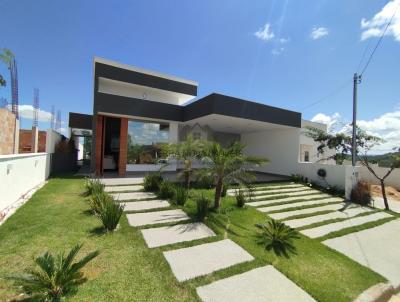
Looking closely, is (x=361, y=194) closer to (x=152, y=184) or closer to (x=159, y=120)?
(x=152, y=184)

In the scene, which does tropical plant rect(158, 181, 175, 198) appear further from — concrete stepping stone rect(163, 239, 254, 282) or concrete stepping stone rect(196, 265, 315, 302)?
concrete stepping stone rect(196, 265, 315, 302)

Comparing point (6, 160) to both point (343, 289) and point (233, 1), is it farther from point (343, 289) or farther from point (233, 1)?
point (233, 1)

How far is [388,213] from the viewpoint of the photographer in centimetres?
883

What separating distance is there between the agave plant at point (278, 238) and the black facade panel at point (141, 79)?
1214 centimetres


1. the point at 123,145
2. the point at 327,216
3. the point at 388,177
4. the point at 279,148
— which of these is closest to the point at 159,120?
the point at 123,145

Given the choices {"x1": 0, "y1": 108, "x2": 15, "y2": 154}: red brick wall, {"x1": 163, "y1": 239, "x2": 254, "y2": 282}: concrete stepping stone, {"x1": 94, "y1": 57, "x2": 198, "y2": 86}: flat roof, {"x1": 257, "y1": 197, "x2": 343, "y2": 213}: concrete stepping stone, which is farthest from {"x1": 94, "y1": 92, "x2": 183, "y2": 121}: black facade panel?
{"x1": 163, "y1": 239, "x2": 254, "y2": 282}: concrete stepping stone

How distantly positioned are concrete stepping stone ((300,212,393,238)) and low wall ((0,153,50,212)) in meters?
7.96

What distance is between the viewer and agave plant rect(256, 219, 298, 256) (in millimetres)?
4471

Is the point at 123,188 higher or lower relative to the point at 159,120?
lower

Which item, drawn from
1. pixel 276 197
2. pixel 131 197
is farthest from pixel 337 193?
pixel 131 197

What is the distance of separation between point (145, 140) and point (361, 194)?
12170 millimetres

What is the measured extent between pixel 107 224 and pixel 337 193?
1141cm

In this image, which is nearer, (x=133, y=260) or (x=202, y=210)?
(x=133, y=260)

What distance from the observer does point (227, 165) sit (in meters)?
6.48
